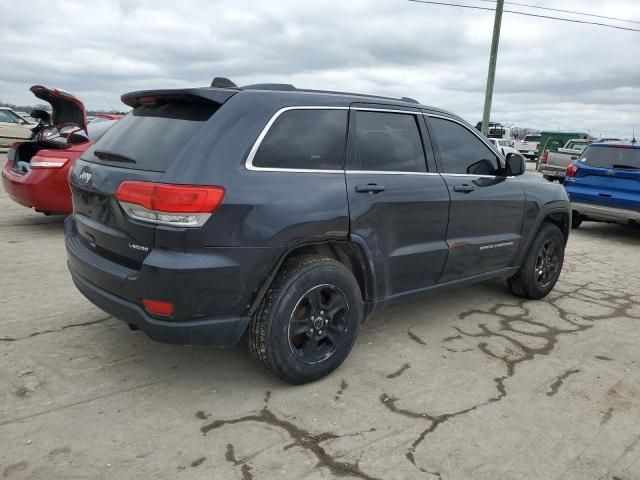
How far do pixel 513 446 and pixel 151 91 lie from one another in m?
2.83

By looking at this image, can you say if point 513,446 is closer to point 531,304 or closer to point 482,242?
point 482,242

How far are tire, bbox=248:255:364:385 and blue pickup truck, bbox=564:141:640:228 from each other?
262 inches

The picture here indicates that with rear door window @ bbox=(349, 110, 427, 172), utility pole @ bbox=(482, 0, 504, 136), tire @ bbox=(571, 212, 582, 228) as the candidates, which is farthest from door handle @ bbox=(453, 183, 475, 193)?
utility pole @ bbox=(482, 0, 504, 136)

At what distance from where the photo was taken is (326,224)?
3068 millimetres

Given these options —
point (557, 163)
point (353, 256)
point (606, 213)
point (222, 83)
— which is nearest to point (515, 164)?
point (353, 256)

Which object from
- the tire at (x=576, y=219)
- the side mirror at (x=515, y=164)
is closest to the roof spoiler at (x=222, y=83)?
the side mirror at (x=515, y=164)

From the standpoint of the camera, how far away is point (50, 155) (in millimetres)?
6488

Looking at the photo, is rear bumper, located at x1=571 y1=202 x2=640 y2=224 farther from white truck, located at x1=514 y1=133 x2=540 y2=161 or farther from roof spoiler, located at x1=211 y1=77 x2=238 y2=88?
white truck, located at x1=514 y1=133 x2=540 y2=161

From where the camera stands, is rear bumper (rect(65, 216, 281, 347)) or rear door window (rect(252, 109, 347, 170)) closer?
rear bumper (rect(65, 216, 281, 347))

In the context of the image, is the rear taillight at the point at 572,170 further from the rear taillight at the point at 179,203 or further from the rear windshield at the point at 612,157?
the rear taillight at the point at 179,203

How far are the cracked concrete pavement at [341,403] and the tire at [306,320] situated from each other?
18cm

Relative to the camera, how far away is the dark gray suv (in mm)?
2695

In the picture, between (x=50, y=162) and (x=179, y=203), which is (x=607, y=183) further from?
(x=50, y=162)

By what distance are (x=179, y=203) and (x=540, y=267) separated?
3.74 meters
